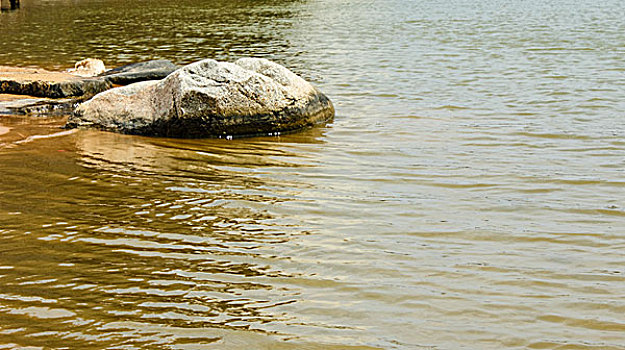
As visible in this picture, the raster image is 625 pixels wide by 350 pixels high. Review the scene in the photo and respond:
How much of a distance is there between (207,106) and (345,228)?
439 cm

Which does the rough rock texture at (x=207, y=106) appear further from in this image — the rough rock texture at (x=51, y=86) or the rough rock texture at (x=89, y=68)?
the rough rock texture at (x=89, y=68)

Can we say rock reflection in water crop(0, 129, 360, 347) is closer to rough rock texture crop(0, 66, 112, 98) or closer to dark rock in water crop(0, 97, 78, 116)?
dark rock in water crop(0, 97, 78, 116)

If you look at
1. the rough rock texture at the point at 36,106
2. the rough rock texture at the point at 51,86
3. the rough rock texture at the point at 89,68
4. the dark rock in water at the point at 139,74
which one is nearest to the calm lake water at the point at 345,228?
the rough rock texture at the point at 36,106

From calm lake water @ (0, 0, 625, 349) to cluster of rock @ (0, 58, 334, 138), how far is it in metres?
0.36

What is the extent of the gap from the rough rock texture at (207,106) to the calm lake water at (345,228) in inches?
14.0

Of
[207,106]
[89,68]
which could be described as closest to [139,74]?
[89,68]

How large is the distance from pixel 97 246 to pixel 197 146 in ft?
12.6

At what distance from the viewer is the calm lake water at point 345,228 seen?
4.11 m

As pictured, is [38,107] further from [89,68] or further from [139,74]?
[89,68]

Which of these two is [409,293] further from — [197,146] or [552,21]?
[552,21]

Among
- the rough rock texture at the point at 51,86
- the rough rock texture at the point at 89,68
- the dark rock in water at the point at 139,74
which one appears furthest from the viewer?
the rough rock texture at the point at 89,68

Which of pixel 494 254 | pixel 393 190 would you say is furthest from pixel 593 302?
pixel 393 190

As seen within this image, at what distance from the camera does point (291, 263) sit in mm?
5020

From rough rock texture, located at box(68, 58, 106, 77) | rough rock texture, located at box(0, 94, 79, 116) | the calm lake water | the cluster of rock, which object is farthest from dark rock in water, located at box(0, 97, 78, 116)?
rough rock texture, located at box(68, 58, 106, 77)
